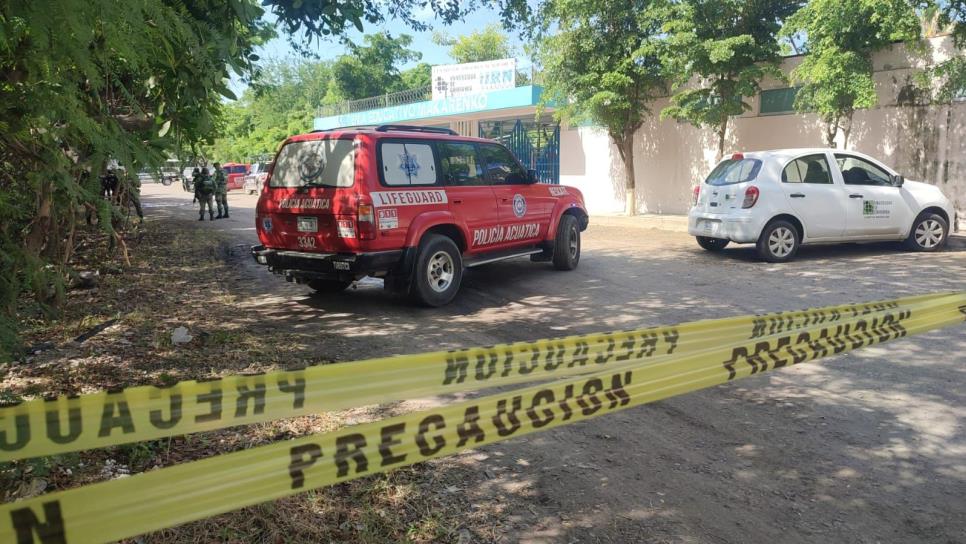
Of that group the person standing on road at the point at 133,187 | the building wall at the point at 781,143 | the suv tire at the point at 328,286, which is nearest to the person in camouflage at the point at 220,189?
the building wall at the point at 781,143

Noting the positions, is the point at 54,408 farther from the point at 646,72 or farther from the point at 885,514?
the point at 646,72

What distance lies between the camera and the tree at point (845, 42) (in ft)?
42.9

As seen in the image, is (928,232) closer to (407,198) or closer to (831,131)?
(831,131)

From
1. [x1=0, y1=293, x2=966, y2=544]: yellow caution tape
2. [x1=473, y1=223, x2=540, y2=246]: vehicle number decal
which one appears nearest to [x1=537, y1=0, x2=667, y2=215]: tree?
[x1=473, y1=223, x2=540, y2=246]: vehicle number decal

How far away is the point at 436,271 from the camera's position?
24.2 feet

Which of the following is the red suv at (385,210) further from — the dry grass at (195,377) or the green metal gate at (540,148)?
the green metal gate at (540,148)

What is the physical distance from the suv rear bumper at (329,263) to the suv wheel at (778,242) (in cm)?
572

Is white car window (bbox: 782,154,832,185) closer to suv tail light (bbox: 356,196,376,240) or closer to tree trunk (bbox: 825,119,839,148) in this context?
tree trunk (bbox: 825,119,839,148)

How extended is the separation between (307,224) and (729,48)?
12.3 metres

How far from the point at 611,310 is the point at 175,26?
4950 mm

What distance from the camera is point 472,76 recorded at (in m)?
28.7

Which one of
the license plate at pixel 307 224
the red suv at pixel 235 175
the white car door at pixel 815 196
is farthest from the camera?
the red suv at pixel 235 175

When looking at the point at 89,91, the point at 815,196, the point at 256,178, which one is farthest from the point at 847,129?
the point at 256,178

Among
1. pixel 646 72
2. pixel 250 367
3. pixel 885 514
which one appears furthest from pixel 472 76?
pixel 885 514
